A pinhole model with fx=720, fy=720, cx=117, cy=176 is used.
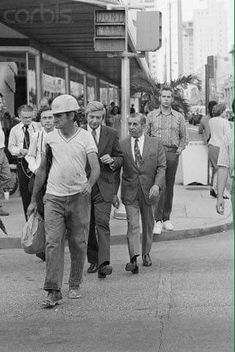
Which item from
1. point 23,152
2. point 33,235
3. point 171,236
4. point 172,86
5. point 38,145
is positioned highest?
point 172,86

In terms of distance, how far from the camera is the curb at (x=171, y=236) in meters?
9.34

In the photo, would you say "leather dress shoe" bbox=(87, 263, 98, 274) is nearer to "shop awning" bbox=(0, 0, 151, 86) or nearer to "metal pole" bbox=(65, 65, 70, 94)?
"shop awning" bbox=(0, 0, 151, 86)

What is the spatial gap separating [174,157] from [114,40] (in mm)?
2414

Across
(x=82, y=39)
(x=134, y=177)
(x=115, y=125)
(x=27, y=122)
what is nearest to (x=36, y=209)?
(x=134, y=177)

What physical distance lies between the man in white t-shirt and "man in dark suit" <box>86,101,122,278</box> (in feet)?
3.10

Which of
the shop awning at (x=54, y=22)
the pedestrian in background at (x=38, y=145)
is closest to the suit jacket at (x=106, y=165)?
the pedestrian in background at (x=38, y=145)

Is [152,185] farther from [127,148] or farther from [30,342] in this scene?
[30,342]

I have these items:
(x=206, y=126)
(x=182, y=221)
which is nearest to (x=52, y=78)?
(x=206, y=126)

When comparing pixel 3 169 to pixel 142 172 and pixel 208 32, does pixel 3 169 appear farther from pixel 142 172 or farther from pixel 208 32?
pixel 208 32

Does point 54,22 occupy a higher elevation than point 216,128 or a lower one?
higher

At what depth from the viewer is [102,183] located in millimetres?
7215

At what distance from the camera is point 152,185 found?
7.77 metres

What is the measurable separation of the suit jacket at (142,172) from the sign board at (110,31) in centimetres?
361

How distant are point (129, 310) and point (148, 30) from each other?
5.97 m
